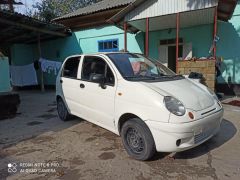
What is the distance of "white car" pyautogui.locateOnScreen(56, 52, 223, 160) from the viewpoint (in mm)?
3750

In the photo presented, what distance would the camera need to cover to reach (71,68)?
6.14m

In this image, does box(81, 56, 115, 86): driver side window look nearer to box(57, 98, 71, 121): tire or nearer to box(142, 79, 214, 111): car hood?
box(142, 79, 214, 111): car hood

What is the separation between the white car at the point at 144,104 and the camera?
3750 mm

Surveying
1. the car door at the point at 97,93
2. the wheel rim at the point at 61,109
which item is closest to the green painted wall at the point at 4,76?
the wheel rim at the point at 61,109

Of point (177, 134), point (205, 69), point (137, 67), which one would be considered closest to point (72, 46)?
point (205, 69)

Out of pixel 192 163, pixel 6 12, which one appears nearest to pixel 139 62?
pixel 192 163

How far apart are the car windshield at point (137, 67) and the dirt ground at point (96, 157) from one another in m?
1.39

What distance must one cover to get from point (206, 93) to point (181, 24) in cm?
684

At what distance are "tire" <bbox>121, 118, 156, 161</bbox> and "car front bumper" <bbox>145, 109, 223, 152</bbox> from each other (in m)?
0.12

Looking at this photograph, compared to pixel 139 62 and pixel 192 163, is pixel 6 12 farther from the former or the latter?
pixel 192 163

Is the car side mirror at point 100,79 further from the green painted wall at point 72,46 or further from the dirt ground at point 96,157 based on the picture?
the green painted wall at point 72,46

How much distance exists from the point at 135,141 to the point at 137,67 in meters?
1.46

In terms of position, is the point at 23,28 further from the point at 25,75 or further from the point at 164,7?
the point at 164,7

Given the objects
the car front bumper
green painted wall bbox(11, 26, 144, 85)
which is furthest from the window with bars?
the car front bumper
